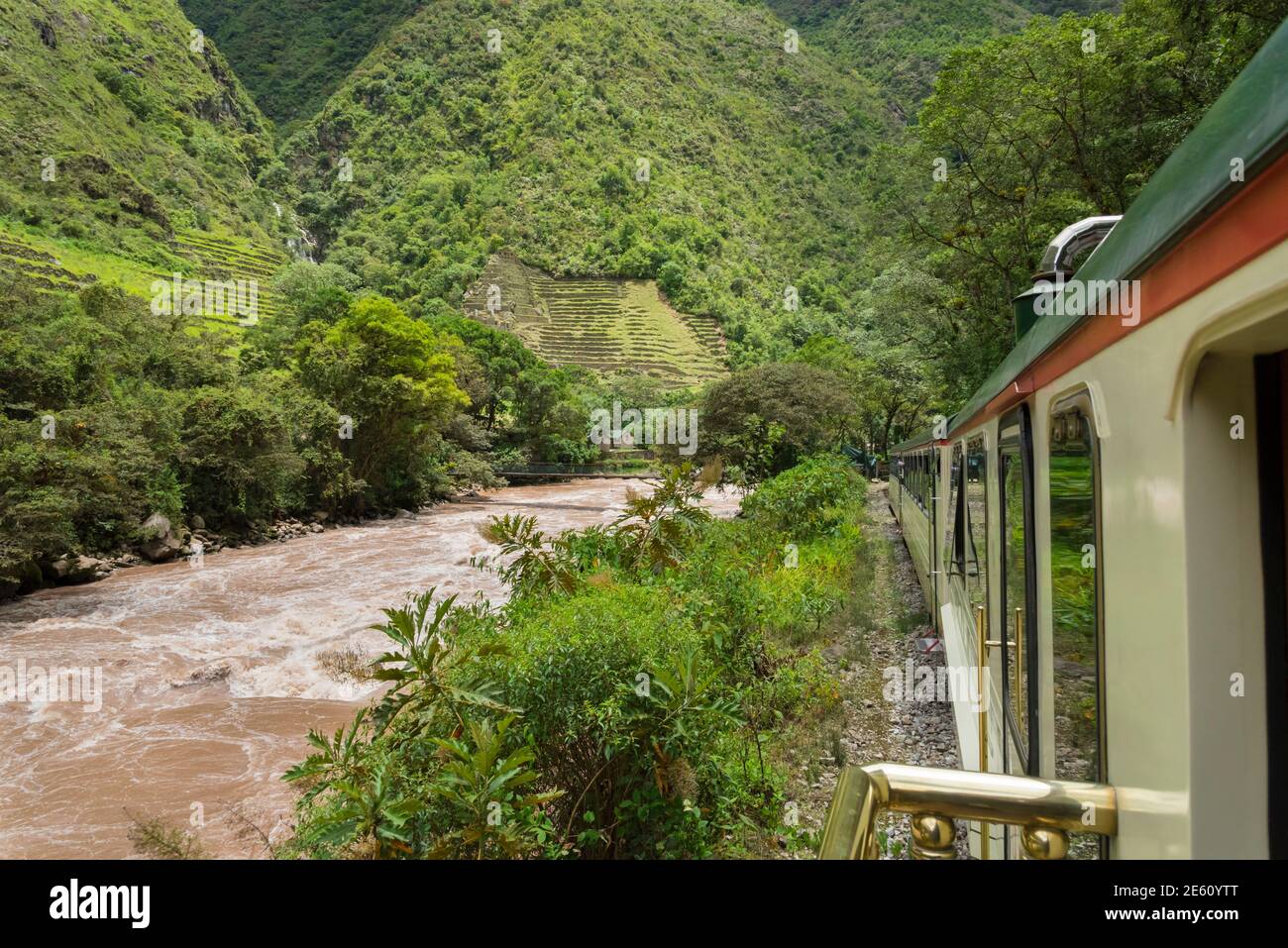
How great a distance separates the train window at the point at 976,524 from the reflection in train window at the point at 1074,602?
181cm

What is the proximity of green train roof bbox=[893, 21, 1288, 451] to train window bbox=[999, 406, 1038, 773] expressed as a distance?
1.11m

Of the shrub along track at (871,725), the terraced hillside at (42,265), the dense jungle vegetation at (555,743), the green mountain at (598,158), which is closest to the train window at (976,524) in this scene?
the shrub along track at (871,725)

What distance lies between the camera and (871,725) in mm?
6934

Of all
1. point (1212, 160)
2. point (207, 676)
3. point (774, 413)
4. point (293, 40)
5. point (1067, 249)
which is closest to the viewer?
point (1212, 160)

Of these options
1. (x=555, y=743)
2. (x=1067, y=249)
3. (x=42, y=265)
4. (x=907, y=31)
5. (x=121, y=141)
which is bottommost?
(x=555, y=743)

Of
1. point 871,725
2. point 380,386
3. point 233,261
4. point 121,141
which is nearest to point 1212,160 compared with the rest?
point 871,725

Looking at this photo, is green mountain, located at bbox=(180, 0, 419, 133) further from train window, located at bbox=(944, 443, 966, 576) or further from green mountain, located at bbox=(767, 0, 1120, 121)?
train window, located at bbox=(944, 443, 966, 576)

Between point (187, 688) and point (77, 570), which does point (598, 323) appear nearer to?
point (77, 570)

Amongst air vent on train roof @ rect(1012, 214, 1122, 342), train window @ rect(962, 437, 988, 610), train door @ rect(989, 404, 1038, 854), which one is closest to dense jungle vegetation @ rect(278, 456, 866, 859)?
train window @ rect(962, 437, 988, 610)

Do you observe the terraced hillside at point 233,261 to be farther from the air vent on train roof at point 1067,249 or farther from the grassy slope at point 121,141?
the air vent on train roof at point 1067,249

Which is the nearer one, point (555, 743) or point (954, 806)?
point (954, 806)

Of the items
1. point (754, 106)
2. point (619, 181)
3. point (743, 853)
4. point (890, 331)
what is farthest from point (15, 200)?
point (754, 106)

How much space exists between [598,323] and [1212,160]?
8100 cm

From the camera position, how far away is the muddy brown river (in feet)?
23.9
